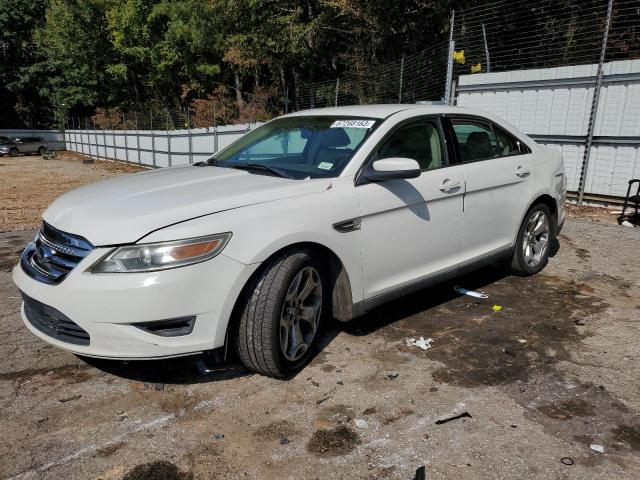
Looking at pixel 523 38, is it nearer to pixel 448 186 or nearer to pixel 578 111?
pixel 578 111

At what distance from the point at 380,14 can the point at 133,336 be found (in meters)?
19.8

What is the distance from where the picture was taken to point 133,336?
271cm

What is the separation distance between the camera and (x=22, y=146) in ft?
115

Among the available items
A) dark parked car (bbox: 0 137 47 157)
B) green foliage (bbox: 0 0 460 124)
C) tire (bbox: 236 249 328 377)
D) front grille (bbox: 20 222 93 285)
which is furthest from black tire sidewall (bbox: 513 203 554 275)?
dark parked car (bbox: 0 137 47 157)

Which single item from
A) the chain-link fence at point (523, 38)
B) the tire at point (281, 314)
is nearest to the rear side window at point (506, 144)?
the tire at point (281, 314)

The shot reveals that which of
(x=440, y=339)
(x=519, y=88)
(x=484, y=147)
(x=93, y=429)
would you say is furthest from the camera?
(x=519, y=88)

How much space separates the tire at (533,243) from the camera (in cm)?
492

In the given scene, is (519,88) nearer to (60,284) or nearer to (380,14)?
(60,284)

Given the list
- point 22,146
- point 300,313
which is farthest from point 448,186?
point 22,146

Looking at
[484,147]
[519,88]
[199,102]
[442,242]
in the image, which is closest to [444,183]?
[442,242]

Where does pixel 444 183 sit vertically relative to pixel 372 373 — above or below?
above

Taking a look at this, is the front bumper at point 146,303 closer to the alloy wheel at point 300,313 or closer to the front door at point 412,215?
the alloy wheel at point 300,313

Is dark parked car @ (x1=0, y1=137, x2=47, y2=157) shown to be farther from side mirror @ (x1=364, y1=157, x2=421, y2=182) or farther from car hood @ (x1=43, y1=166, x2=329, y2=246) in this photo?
side mirror @ (x1=364, y1=157, x2=421, y2=182)

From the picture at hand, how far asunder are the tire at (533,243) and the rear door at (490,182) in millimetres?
229
